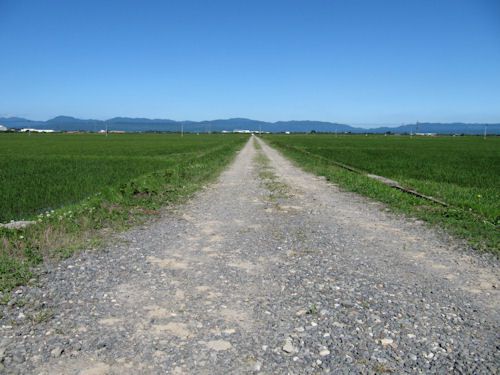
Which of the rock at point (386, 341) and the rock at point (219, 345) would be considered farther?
the rock at point (386, 341)

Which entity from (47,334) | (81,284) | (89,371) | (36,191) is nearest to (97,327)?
(47,334)

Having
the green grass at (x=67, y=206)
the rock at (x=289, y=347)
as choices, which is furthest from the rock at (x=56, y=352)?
the rock at (x=289, y=347)

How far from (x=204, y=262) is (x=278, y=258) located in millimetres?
1219

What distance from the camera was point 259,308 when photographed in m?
4.86

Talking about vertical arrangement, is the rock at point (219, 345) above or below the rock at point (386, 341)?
below

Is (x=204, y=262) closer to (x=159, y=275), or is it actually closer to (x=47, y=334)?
(x=159, y=275)

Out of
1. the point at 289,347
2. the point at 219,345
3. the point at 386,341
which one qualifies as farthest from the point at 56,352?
the point at 386,341

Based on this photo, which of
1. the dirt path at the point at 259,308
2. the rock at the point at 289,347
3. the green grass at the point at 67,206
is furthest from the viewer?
the green grass at the point at 67,206

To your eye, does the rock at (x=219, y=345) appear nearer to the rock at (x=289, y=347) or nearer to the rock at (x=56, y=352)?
the rock at (x=289, y=347)

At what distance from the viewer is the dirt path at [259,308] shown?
3756 mm

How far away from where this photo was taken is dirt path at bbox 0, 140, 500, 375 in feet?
12.3

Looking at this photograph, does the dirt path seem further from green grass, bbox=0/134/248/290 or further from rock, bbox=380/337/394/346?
green grass, bbox=0/134/248/290

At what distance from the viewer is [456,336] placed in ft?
13.9

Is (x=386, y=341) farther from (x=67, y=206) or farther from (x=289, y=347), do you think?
(x=67, y=206)
